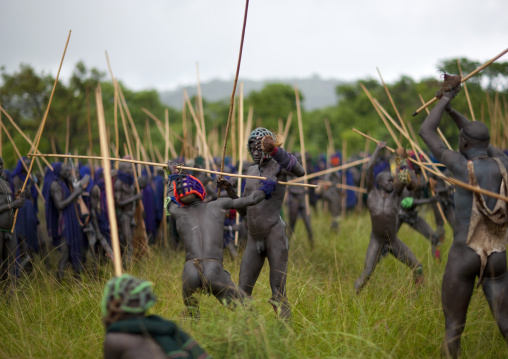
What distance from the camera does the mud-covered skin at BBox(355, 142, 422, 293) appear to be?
612 centimetres

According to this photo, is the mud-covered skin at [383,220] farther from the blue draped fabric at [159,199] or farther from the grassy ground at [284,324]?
the blue draped fabric at [159,199]

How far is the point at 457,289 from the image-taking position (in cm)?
383

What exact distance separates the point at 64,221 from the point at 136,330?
5198mm

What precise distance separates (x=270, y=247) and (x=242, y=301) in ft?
2.69

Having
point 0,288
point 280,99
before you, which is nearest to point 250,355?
point 0,288

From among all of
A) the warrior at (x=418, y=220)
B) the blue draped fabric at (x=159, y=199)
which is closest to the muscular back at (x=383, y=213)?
the warrior at (x=418, y=220)

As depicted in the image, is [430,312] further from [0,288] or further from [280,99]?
[280,99]

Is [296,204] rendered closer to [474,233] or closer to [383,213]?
[383,213]

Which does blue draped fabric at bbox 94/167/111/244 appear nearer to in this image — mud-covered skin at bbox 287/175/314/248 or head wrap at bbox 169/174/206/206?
mud-covered skin at bbox 287/175/314/248

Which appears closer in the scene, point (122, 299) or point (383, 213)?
point (122, 299)

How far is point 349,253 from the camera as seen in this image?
844 centimetres

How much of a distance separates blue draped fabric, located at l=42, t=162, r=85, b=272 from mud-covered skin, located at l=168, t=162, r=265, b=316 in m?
3.74

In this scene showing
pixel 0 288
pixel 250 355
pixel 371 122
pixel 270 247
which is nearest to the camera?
pixel 250 355

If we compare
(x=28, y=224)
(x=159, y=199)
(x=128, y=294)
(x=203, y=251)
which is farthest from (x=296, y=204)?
(x=128, y=294)
